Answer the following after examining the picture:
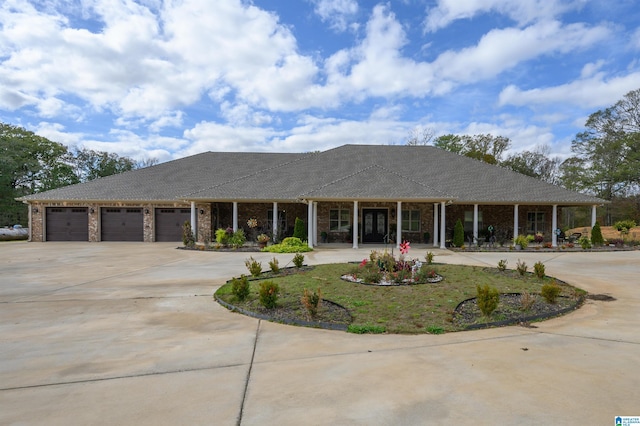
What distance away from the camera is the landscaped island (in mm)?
5680

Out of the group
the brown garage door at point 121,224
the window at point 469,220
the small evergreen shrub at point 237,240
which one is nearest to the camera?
the small evergreen shrub at point 237,240

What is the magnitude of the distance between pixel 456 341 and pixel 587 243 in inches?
680

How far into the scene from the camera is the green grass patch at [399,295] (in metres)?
5.59

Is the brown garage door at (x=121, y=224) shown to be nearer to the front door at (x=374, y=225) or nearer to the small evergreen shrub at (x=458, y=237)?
the front door at (x=374, y=225)

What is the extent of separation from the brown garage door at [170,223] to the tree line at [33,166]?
70.5ft

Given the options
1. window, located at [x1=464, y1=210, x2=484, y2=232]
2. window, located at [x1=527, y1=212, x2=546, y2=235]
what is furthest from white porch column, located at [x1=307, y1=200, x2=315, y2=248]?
window, located at [x1=527, y1=212, x2=546, y2=235]

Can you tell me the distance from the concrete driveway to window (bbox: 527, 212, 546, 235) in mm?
16203

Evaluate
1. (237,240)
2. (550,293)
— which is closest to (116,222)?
(237,240)

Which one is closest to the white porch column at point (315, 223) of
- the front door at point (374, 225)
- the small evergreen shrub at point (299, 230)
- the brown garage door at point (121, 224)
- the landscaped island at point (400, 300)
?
the small evergreen shrub at point (299, 230)

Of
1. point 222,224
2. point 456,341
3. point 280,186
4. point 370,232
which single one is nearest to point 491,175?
point 370,232

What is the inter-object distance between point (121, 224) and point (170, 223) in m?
3.16

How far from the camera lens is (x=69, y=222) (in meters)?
22.9

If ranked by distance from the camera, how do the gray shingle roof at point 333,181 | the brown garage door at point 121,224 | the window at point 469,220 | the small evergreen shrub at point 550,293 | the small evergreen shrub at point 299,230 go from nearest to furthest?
1. the small evergreen shrub at point 550,293
2. the small evergreen shrub at point 299,230
3. the gray shingle roof at point 333,181
4. the window at point 469,220
5. the brown garage door at point 121,224

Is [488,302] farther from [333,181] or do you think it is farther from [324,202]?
[333,181]
